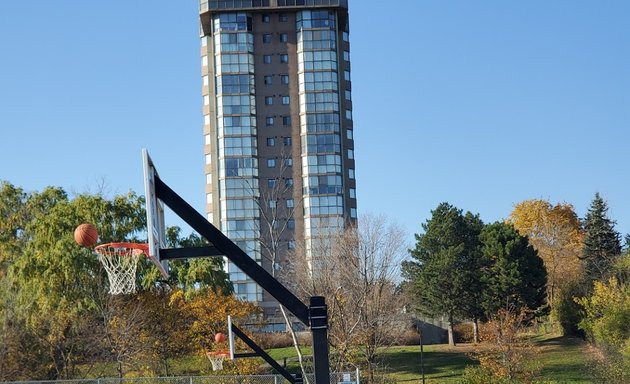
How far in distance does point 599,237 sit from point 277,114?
30.0 m

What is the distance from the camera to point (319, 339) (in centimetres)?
1100

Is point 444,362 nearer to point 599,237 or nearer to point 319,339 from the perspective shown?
point 599,237

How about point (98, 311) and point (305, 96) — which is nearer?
point (98, 311)

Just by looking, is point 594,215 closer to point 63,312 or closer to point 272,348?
point 272,348

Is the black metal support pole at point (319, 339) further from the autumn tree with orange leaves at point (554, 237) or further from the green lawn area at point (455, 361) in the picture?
the autumn tree with orange leaves at point (554, 237)

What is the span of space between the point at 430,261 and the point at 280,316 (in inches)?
709

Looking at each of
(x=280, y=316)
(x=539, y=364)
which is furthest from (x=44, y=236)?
(x=280, y=316)

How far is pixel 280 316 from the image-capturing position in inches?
3051

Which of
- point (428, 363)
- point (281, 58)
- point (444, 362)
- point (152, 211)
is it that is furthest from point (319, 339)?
point (281, 58)

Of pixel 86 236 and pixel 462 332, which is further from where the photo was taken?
pixel 462 332

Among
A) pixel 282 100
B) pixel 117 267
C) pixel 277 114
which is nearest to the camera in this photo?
pixel 117 267

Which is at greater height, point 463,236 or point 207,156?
point 207,156

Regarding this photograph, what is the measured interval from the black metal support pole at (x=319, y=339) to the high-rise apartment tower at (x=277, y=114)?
71865 millimetres

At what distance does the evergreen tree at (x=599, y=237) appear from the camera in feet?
229
